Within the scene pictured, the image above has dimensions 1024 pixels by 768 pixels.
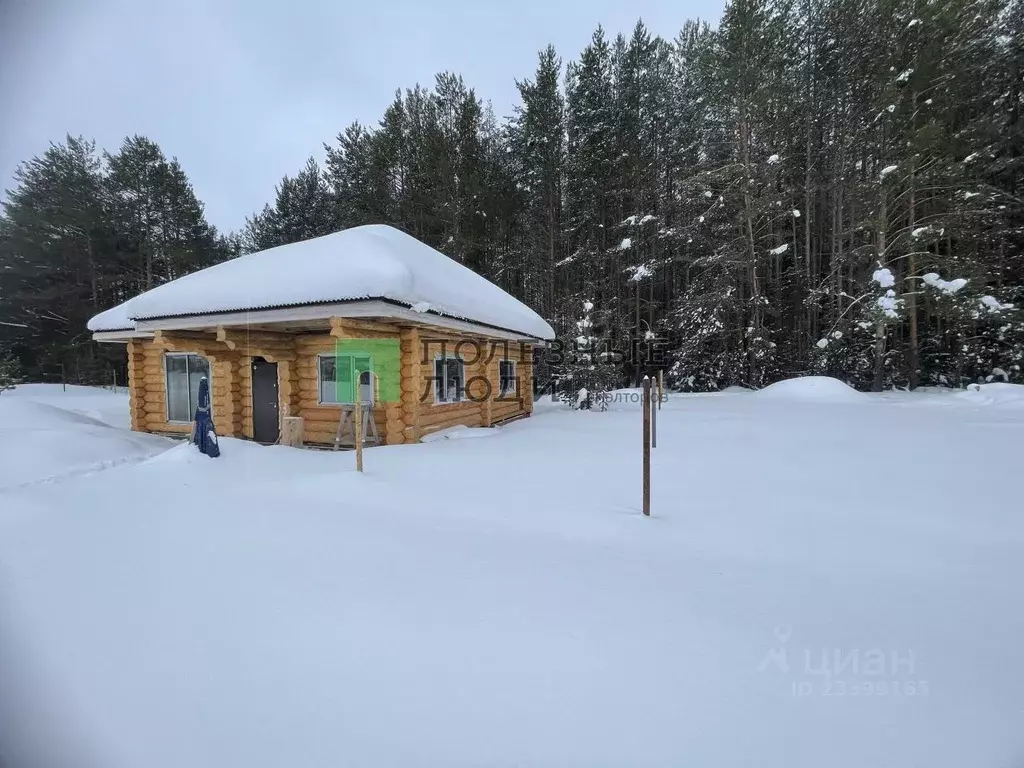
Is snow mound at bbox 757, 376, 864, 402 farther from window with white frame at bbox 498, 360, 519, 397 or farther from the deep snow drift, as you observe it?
→ the deep snow drift

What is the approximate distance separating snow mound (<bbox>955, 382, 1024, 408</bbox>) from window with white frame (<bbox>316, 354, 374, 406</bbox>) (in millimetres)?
17112

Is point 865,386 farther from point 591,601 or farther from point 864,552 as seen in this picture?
point 591,601

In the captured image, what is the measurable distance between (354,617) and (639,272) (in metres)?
21.1

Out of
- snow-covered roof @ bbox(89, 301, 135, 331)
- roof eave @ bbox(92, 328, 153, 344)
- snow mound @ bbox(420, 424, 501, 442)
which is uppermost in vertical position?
snow-covered roof @ bbox(89, 301, 135, 331)

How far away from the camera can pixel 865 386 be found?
17516 mm

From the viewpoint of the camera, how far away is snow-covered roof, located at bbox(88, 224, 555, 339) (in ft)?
24.3

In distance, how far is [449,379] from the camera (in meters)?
10.6

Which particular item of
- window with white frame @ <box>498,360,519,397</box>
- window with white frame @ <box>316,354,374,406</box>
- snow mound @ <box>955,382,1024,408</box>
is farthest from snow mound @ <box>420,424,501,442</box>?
snow mound @ <box>955,382,1024,408</box>

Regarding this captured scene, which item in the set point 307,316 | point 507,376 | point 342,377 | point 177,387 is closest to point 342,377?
point 342,377

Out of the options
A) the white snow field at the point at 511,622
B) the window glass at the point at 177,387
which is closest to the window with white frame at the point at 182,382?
the window glass at the point at 177,387

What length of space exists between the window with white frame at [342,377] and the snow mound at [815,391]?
14444mm

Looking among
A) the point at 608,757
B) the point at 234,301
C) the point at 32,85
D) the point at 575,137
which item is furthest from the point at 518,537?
the point at 575,137

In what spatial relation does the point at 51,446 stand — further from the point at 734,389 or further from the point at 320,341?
the point at 734,389

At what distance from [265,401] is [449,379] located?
Result: 4.30 metres
